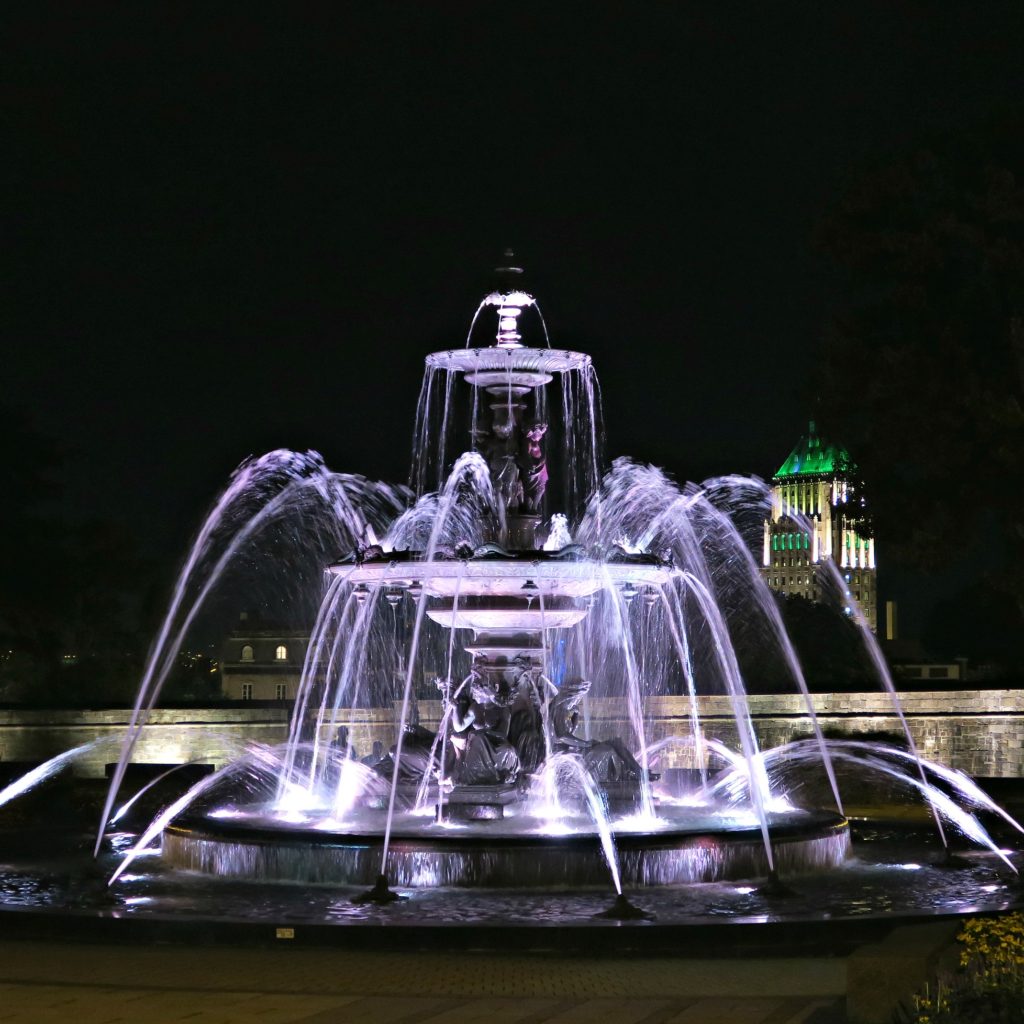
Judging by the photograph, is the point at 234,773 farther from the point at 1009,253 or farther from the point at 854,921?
the point at 854,921

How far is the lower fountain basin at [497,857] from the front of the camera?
14.3m

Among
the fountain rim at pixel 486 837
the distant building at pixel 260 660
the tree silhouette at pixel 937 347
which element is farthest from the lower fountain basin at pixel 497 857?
the distant building at pixel 260 660

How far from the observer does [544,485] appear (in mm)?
19688

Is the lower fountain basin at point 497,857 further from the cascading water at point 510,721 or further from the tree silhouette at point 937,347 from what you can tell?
the tree silhouette at point 937,347

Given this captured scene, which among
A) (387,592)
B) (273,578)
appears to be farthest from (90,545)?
(387,592)

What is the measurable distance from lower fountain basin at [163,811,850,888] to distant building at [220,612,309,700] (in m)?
98.2

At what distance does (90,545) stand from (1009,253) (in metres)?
35.7

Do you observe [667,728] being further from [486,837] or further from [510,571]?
[486,837]

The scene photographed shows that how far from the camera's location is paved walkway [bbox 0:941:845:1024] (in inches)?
376

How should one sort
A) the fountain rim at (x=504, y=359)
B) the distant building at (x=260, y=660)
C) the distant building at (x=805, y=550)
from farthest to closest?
the distant building at (x=805, y=550)
the distant building at (x=260, y=660)
the fountain rim at (x=504, y=359)

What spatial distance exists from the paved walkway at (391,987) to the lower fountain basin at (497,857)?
265 cm

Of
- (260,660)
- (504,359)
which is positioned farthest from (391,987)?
(260,660)

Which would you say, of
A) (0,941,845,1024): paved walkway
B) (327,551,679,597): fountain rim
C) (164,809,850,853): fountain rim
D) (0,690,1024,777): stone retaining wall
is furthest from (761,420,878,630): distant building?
(0,941,845,1024): paved walkway

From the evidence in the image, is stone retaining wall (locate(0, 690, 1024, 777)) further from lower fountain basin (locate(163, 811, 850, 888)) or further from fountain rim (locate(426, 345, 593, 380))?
Result: lower fountain basin (locate(163, 811, 850, 888))
